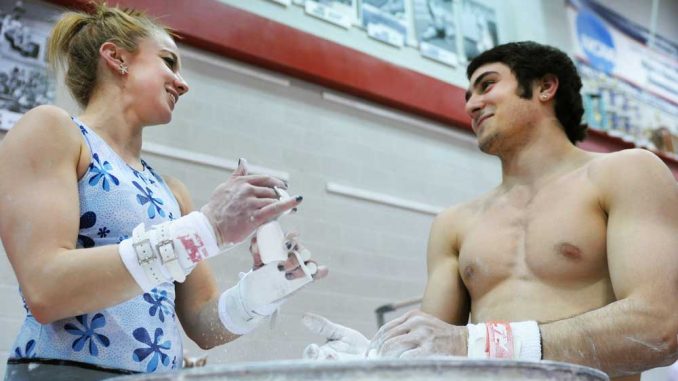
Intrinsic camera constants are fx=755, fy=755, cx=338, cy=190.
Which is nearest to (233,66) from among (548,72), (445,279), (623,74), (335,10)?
(335,10)

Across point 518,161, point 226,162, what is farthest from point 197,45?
point 518,161

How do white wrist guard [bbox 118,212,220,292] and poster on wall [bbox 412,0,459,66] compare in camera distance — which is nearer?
white wrist guard [bbox 118,212,220,292]

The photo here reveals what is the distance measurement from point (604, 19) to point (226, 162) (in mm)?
3678

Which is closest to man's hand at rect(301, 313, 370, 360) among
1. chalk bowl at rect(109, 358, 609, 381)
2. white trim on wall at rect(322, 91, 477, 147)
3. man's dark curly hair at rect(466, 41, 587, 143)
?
chalk bowl at rect(109, 358, 609, 381)

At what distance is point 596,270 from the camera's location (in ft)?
5.66

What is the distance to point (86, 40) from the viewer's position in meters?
1.71

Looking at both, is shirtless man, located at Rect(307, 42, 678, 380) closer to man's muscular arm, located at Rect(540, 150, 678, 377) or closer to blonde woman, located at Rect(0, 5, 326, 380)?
man's muscular arm, located at Rect(540, 150, 678, 377)

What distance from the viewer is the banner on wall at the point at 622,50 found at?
5.67 metres

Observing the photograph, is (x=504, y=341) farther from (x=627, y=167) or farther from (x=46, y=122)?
(x=46, y=122)

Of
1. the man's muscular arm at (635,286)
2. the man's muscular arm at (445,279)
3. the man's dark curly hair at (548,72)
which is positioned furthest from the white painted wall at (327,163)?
the man's muscular arm at (635,286)

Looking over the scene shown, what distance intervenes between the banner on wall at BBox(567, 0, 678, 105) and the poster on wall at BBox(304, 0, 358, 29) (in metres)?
2.06

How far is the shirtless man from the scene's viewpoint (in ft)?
4.72

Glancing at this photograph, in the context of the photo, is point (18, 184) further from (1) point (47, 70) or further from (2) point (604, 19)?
(2) point (604, 19)

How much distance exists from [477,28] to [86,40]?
12.2ft
